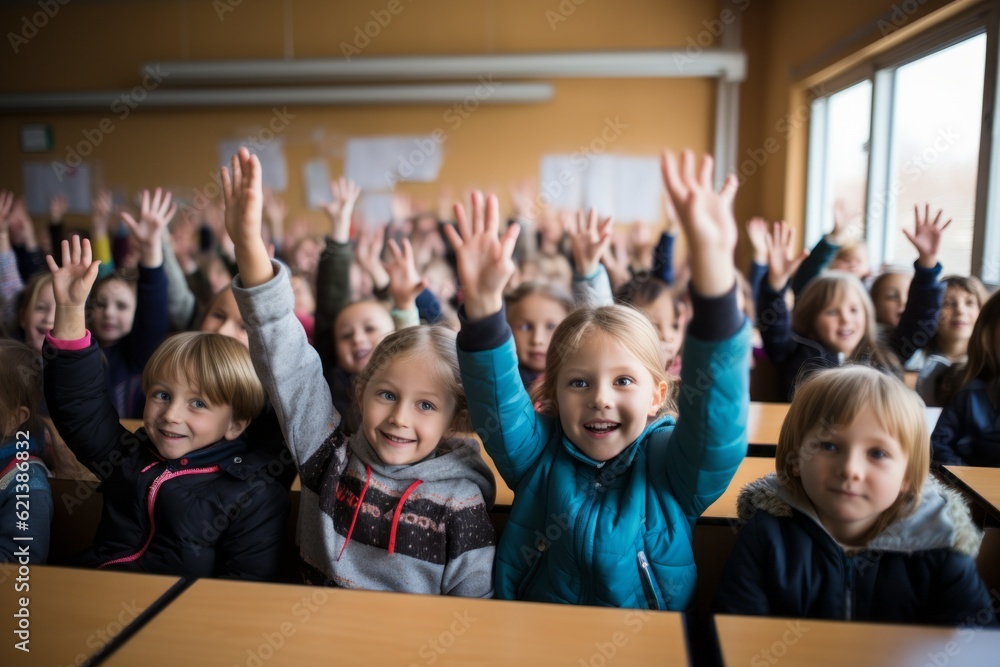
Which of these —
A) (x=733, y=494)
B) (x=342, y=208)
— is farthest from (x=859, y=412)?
(x=342, y=208)

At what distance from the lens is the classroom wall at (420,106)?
6.84m

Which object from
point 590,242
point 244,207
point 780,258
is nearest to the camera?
point 244,207

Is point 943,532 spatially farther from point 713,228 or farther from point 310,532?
point 310,532

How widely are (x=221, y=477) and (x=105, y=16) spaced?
7.52 meters

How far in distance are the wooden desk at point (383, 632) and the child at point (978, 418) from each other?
1.49 m

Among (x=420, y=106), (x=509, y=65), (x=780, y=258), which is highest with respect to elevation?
(x=509, y=65)

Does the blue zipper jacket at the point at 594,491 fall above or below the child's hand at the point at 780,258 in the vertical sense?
below

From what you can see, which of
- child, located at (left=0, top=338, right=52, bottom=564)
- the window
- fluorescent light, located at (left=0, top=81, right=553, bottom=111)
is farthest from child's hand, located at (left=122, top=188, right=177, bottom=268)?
fluorescent light, located at (left=0, top=81, right=553, bottom=111)

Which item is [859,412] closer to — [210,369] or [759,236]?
[210,369]

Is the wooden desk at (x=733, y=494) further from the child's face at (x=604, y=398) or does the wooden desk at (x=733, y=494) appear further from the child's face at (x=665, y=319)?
the child's face at (x=665, y=319)

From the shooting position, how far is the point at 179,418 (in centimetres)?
157

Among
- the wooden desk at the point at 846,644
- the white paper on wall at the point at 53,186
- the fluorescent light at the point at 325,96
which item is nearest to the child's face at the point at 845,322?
the wooden desk at the point at 846,644

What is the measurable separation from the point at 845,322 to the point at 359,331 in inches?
71.5

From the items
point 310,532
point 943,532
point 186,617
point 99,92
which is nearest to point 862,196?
point 943,532
